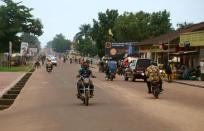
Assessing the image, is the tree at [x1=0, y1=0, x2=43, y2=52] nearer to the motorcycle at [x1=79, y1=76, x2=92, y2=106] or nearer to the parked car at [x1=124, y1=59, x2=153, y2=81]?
the parked car at [x1=124, y1=59, x2=153, y2=81]

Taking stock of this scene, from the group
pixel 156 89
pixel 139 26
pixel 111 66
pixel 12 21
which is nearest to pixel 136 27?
pixel 139 26

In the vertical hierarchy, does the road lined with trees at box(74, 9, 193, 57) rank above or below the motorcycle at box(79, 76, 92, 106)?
above

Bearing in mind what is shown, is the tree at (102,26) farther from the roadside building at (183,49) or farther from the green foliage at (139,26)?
the roadside building at (183,49)

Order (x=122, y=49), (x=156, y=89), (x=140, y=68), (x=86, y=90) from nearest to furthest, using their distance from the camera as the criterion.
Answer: (x=86, y=90)
(x=156, y=89)
(x=140, y=68)
(x=122, y=49)

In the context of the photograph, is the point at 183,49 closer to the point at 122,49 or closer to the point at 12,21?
the point at 122,49

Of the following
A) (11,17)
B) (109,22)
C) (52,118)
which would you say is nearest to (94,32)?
(109,22)

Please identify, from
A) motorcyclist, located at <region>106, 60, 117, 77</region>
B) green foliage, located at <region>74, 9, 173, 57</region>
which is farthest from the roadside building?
green foliage, located at <region>74, 9, 173, 57</region>

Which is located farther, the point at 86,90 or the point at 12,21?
the point at 12,21

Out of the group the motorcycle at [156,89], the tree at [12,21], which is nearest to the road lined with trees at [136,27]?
the tree at [12,21]

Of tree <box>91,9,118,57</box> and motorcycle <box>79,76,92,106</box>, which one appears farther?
tree <box>91,9,118,57</box>

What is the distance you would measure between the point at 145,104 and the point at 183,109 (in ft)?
5.96

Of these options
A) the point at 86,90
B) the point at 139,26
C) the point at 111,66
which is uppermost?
the point at 139,26

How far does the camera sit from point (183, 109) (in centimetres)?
1354

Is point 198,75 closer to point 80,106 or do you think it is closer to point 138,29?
point 80,106
